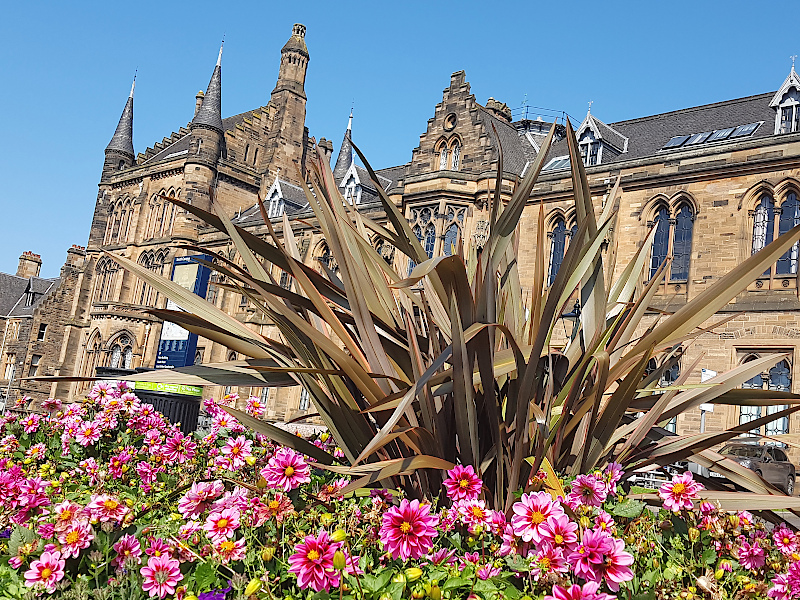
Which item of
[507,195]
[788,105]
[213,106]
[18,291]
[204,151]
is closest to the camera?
[788,105]

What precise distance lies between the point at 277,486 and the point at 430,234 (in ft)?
74.5

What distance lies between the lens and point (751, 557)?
244cm

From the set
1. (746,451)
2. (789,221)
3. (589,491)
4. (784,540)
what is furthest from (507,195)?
(589,491)

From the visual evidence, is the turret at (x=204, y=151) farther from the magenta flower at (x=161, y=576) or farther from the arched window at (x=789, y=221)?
the magenta flower at (x=161, y=576)

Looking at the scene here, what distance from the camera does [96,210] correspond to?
143 ft

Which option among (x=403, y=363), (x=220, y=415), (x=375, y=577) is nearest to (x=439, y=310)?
(x=403, y=363)

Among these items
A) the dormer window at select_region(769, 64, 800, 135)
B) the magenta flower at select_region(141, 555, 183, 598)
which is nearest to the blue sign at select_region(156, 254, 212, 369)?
the dormer window at select_region(769, 64, 800, 135)

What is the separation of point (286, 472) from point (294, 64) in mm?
42236

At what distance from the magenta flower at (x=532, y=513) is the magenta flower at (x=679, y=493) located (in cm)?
64

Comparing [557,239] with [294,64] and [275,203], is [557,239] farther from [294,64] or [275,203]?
[294,64]

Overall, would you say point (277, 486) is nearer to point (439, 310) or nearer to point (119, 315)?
point (439, 310)

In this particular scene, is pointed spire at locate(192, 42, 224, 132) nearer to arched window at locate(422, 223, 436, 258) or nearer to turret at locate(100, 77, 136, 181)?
turret at locate(100, 77, 136, 181)

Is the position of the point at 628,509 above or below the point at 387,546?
above

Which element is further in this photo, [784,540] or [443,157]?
[443,157]
